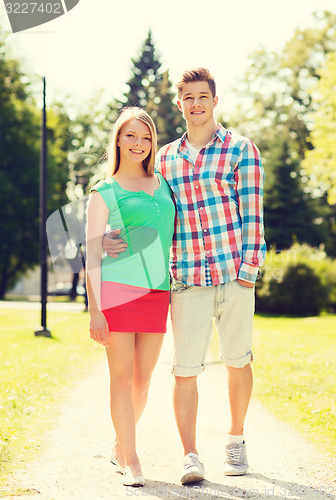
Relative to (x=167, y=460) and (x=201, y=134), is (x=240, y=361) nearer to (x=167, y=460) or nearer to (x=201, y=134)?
(x=167, y=460)

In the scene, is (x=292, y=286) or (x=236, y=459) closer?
(x=236, y=459)

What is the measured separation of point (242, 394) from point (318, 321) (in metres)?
14.3

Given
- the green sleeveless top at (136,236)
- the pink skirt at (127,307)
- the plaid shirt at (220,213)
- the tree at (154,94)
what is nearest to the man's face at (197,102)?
the plaid shirt at (220,213)

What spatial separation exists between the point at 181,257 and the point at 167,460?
1357 millimetres

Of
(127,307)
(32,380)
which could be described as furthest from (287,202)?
(127,307)

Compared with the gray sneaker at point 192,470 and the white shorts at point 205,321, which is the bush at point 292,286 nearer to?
the white shorts at point 205,321

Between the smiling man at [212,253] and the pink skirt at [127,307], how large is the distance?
294 millimetres

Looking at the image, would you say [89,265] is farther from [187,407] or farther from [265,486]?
[265,486]

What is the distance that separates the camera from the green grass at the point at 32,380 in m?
4.27

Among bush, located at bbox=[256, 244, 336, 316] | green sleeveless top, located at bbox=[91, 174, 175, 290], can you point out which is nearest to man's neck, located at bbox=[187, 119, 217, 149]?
green sleeveless top, located at bbox=[91, 174, 175, 290]

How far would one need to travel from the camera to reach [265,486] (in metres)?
3.39

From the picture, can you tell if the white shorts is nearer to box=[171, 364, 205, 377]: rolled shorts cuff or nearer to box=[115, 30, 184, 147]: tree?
box=[171, 364, 205, 377]: rolled shorts cuff

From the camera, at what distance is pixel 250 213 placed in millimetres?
3691

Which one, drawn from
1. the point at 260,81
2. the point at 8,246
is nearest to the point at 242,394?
the point at 8,246
